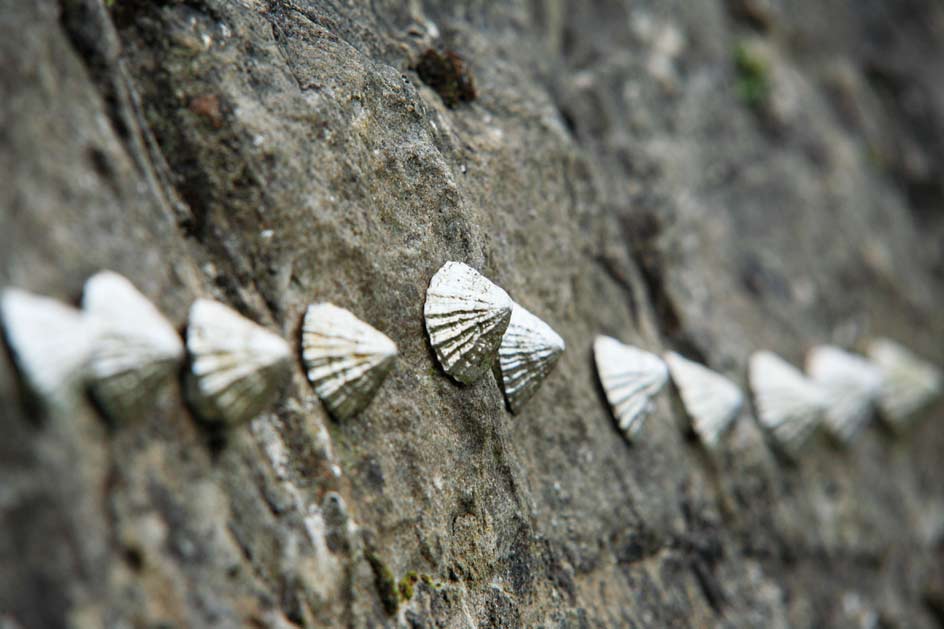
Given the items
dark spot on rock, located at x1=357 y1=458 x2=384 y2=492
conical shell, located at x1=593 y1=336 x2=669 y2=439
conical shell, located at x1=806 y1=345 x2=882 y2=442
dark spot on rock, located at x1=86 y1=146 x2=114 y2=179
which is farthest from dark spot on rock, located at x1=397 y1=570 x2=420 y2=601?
conical shell, located at x1=806 y1=345 x2=882 y2=442

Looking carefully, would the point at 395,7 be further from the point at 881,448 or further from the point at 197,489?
the point at 881,448

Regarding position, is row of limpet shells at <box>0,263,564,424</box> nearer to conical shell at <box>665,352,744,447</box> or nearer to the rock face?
the rock face

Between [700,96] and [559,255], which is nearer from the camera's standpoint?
[559,255]

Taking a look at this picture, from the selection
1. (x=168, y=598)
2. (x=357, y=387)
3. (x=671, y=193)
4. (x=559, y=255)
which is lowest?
(x=168, y=598)

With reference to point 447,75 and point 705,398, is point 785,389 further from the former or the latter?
point 447,75

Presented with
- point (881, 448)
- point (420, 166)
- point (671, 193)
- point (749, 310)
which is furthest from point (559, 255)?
point (881, 448)

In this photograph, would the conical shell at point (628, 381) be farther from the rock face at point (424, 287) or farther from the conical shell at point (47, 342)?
the conical shell at point (47, 342)

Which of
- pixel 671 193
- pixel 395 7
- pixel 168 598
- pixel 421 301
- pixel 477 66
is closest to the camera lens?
pixel 168 598
